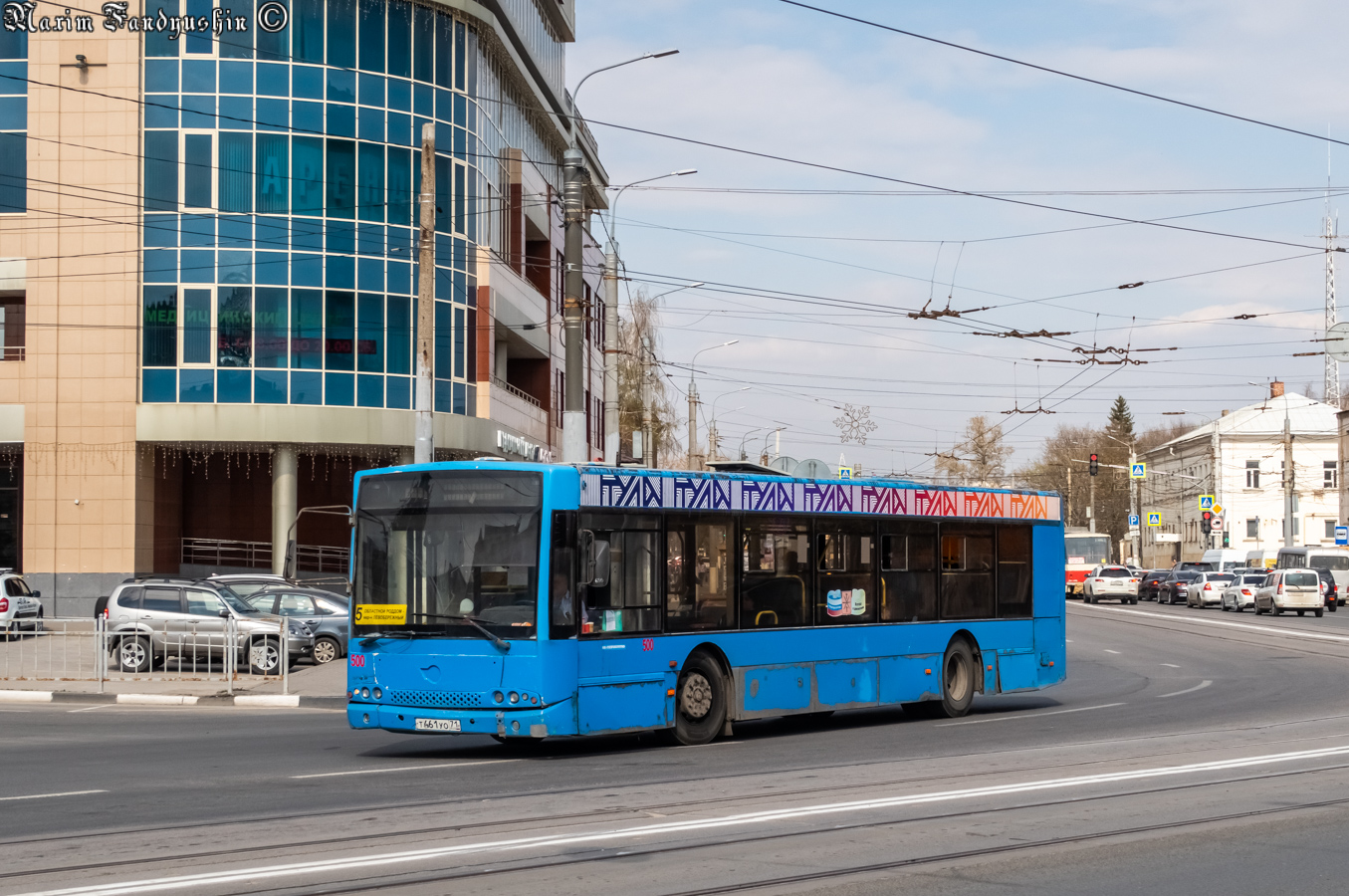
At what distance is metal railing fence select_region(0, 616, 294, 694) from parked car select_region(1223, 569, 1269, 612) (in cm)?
4254

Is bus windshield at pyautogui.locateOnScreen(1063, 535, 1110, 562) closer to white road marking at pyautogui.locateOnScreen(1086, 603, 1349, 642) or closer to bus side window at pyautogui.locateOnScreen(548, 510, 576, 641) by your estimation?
white road marking at pyautogui.locateOnScreen(1086, 603, 1349, 642)

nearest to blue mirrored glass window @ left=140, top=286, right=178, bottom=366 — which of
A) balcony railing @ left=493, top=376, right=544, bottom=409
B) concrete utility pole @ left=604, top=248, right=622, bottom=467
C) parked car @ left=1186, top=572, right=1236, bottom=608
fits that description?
balcony railing @ left=493, top=376, right=544, bottom=409

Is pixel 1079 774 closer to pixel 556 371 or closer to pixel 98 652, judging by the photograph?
pixel 98 652

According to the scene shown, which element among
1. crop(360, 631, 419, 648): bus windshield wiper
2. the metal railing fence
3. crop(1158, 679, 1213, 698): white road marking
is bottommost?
crop(1158, 679, 1213, 698): white road marking

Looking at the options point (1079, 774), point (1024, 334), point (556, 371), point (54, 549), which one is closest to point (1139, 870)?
point (1079, 774)

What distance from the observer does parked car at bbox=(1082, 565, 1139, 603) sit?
6738cm

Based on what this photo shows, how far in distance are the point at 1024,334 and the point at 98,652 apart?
66.6ft

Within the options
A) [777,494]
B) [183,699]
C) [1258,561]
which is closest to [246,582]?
[183,699]

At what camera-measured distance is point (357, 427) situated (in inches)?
1560

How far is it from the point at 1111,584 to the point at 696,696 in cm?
5567

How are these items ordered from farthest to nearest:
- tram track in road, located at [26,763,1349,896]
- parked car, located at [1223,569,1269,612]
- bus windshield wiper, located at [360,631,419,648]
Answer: parked car, located at [1223,569,1269,612]
bus windshield wiper, located at [360,631,419,648]
tram track in road, located at [26,763,1349,896]

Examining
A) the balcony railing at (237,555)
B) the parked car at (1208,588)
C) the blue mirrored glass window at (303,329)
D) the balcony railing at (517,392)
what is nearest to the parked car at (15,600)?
the blue mirrored glass window at (303,329)

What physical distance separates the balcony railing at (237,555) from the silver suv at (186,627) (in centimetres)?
1686

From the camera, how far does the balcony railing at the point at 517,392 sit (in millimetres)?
44531
